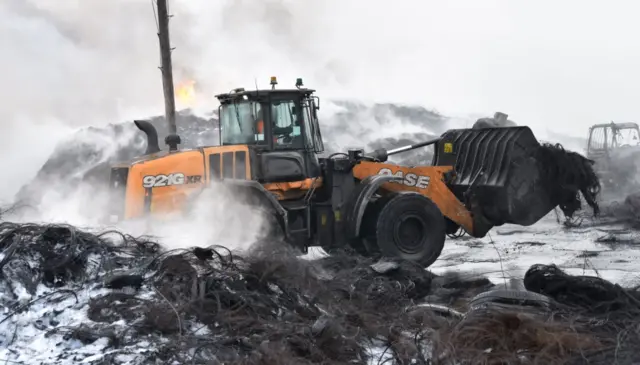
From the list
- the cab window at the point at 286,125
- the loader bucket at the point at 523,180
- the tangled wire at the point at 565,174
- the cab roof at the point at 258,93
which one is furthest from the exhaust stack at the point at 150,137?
the tangled wire at the point at 565,174

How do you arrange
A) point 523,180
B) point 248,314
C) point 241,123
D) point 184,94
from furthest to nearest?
point 184,94 → point 523,180 → point 241,123 → point 248,314

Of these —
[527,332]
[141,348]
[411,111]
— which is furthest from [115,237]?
[411,111]

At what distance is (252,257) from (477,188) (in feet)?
16.1

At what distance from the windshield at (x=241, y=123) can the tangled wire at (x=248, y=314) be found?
283cm

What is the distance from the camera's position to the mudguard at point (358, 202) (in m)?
10.2

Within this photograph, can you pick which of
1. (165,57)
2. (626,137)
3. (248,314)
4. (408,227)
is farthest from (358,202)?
(626,137)

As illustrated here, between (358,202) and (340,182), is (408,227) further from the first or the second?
(340,182)

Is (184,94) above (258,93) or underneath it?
above

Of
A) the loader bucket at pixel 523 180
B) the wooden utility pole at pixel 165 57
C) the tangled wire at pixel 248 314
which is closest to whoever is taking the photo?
the tangled wire at pixel 248 314

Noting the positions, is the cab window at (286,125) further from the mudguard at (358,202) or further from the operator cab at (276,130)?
the mudguard at (358,202)

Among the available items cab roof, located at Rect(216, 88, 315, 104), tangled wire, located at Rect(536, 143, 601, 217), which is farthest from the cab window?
tangled wire, located at Rect(536, 143, 601, 217)

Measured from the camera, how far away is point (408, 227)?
10.6m

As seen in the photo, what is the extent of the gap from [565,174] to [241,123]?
494cm

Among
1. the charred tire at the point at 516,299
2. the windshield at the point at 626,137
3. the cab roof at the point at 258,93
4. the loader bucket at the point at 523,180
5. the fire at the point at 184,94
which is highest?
the fire at the point at 184,94
